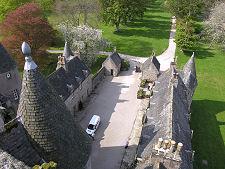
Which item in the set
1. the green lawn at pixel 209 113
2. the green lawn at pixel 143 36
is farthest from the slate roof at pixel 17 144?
the green lawn at pixel 143 36

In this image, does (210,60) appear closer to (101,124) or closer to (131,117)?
(131,117)

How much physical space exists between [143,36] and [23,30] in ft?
129

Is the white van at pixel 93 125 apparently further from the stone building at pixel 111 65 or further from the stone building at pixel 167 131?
the stone building at pixel 111 65

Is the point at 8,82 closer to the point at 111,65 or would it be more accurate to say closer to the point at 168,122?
the point at 111,65

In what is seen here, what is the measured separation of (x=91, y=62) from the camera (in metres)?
40.9

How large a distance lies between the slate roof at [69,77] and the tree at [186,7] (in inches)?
1722

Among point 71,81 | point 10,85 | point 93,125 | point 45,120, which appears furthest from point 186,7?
point 45,120

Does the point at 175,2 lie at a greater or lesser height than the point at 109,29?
greater

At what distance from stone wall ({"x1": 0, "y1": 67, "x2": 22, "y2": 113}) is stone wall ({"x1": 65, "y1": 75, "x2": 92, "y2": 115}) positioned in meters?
6.87

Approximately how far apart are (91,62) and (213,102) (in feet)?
82.4

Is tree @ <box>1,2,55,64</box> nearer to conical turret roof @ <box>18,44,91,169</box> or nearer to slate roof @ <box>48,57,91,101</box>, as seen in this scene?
slate roof @ <box>48,57,91,101</box>

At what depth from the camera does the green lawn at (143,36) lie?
2084 inches

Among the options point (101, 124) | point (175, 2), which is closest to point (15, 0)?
point (101, 124)

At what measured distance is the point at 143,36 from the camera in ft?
205
